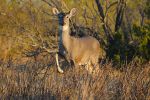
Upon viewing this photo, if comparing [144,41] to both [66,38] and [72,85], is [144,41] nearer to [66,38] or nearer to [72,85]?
[66,38]

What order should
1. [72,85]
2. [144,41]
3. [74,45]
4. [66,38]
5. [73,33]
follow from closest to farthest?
[72,85]
[66,38]
[74,45]
[144,41]
[73,33]

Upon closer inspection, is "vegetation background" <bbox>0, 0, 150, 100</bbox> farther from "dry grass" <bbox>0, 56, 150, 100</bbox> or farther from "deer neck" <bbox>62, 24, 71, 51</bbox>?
"deer neck" <bbox>62, 24, 71, 51</bbox>

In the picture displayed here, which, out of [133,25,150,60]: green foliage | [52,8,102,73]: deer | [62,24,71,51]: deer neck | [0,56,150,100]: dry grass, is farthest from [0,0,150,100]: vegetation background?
[62,24,71,51]: deer neck

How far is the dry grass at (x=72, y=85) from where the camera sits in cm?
813

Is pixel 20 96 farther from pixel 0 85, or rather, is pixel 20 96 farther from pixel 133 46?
pixel 133 46

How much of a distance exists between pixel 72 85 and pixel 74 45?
5.97 metres

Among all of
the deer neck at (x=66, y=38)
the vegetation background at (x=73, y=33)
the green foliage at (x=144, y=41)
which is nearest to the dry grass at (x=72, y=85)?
the vegetation background at (x=73, y=33)

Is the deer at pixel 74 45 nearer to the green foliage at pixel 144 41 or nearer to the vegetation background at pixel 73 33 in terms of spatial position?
the vegetation background at pixel 73 33

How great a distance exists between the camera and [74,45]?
14.2 metres

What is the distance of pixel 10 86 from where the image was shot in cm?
850

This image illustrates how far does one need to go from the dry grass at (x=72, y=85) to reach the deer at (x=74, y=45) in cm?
439

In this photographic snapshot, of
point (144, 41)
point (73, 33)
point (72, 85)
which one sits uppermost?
point (73, 33)

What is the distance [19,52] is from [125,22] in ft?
18.2

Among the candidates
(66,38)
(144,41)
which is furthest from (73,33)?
(66,38)
